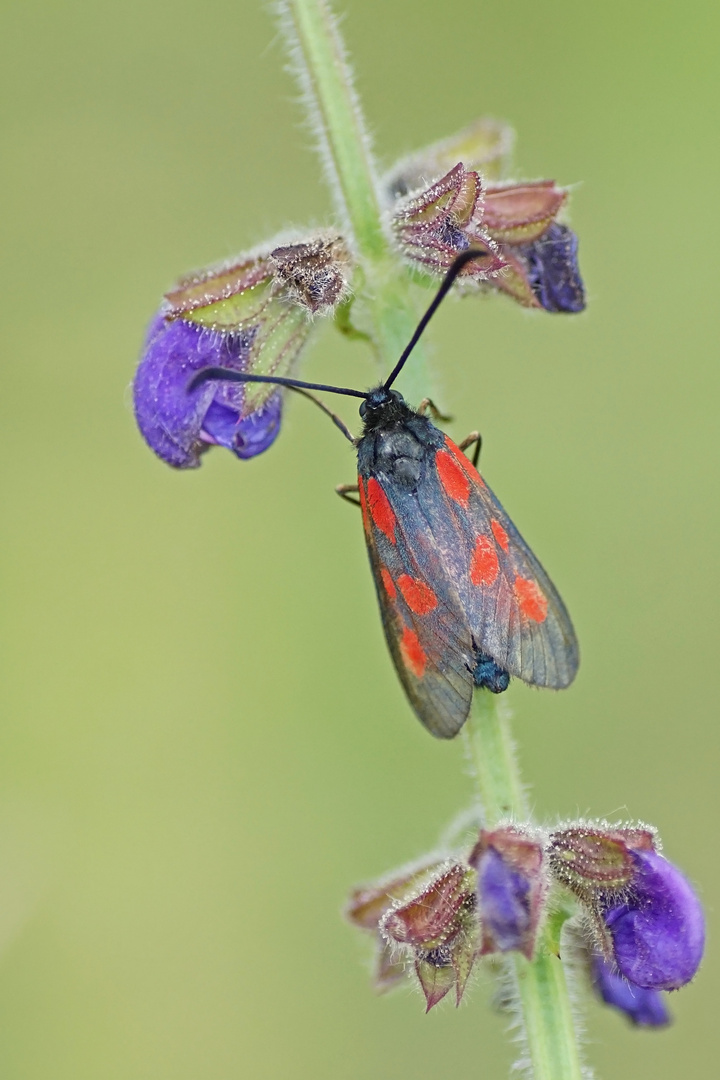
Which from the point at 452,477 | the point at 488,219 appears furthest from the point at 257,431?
the point at 488,219

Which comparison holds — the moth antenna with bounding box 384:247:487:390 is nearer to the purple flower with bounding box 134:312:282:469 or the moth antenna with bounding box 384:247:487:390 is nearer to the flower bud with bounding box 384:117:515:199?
the purple flower with bounding box 134:312:282:469

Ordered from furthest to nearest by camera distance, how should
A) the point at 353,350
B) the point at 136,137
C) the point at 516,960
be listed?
the point at 136,137, the point at 353,350, the point at 516,960

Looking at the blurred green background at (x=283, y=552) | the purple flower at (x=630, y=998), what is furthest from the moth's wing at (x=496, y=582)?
the blurred green background at (x=283, y=552)

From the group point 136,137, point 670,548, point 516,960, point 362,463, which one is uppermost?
point 136,137

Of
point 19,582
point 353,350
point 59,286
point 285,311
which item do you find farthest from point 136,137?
point 285,311

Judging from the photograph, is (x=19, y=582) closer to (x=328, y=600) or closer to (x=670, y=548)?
(x=328, y=600)

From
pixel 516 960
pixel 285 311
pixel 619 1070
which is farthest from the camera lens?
pixel 619 1070

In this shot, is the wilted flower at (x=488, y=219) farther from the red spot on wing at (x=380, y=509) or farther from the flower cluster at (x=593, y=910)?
the flower cluster at (x=593, y=910)
